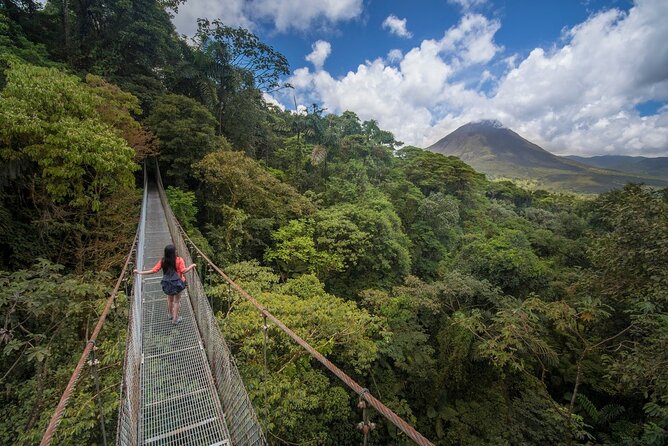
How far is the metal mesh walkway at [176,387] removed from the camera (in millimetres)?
2119

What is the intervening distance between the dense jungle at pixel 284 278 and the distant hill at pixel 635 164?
443 ft

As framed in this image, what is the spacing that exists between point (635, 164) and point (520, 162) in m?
111

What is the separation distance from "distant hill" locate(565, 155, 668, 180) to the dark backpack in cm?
14175

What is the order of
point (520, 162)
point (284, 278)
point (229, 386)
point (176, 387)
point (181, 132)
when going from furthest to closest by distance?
point (520, 162) → point (181, 132) → point (284, 278) → point (176, 387) → point (229, 386)

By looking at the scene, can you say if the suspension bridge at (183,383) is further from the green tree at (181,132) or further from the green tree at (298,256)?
the green tree at (181,132)

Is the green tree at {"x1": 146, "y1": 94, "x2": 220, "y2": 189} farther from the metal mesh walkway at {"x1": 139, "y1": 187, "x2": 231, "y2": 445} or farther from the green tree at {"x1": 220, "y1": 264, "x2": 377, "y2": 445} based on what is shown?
the metal mesh walkway at {"x1": 139, "y1": 187, "x2": 231, "y2": 445}

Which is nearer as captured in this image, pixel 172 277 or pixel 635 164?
pixel 172 277

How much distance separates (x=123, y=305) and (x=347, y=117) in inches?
764

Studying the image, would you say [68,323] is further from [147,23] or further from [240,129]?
[147,23]

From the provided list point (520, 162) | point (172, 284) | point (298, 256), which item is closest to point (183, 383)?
point (172, 284)

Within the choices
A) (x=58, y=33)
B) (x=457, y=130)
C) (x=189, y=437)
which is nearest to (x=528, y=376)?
(x=189, y=437)

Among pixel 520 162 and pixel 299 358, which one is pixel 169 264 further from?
pixel 520 162

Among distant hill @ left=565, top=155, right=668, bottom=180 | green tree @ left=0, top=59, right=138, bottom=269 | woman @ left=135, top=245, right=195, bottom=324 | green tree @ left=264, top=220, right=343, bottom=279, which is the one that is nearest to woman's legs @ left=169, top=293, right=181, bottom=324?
woman @ left=135, top=245, right=195, bottom=324

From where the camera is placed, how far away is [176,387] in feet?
8.05
